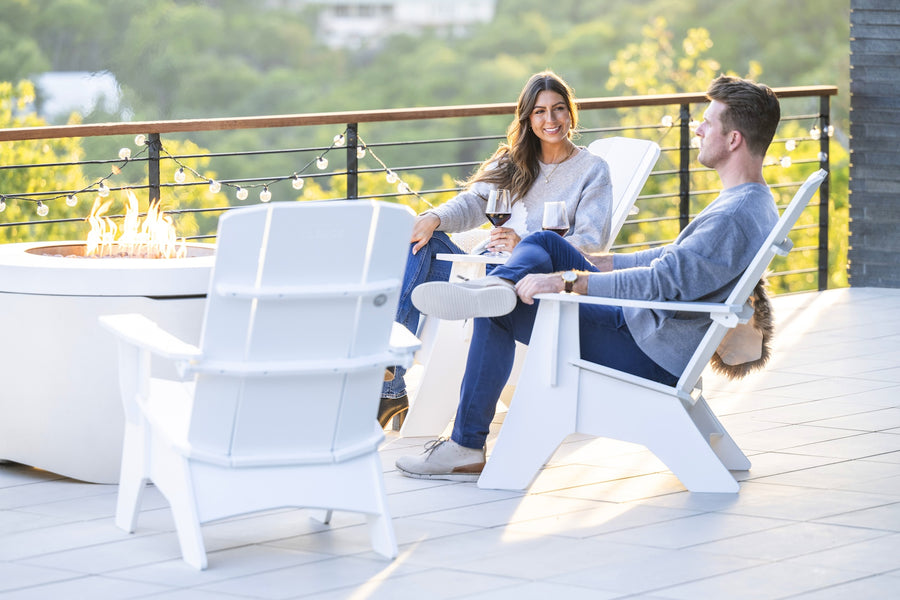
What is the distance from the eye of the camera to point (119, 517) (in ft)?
8.81

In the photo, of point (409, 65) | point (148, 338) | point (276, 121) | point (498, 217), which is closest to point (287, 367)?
point (148, 338)

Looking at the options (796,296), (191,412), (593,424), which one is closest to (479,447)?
(593,424)

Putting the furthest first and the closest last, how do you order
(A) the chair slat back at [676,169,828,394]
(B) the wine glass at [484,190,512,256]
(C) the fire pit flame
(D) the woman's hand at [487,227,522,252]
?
(D) the woman's hand at [487,227,522,252] → (B) the wine glass at [484,190,512,256] → (C) the fire pit flame → (A) the chair slat back at [676,169,828,394]

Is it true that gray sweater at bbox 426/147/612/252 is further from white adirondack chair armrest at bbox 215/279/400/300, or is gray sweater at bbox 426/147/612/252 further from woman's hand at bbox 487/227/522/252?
white adirondack chair armrest at bbox 215/279/400/300

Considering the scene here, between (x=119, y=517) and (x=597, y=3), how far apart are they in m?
29.2

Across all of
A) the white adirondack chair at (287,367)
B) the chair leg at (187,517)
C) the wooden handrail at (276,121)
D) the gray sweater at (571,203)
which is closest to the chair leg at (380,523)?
the white adirondack chair at (287,367)

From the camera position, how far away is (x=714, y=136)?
116 inches

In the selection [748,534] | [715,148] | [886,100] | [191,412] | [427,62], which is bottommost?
[748,534]

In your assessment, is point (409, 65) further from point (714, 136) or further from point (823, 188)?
point (714, 136)

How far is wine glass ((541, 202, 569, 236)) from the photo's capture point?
3.09 meters

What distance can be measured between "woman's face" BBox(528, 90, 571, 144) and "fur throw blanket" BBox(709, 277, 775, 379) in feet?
2.62

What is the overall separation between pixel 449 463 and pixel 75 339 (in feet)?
2.98

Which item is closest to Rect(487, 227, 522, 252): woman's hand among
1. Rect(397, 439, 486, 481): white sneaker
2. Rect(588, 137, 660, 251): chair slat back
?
Rect(588, 137, 660, 251): chair slat back

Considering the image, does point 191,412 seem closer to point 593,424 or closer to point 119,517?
point 119,517
